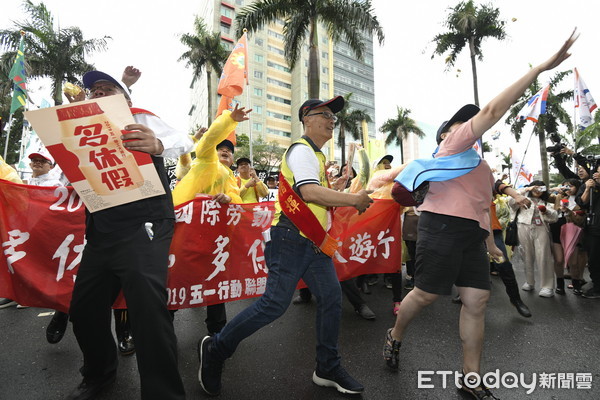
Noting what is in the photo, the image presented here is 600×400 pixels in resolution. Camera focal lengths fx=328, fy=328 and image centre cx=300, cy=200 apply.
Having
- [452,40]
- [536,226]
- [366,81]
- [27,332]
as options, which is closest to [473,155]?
[536,226]

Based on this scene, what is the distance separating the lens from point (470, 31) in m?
19.4

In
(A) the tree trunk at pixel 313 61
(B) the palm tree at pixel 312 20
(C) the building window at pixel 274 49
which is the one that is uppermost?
(C) the building window at pixel 274 49

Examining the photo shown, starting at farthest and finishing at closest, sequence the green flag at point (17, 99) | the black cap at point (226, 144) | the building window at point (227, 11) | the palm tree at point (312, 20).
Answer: the building window at point (227, 11) → the palm tree at point (312, 20) → the green flag at point (17, 99) → the black cap at point (226, 144)

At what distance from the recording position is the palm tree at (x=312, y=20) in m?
13.0

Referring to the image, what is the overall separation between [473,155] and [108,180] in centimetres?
233

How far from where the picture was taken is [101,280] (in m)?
1.96

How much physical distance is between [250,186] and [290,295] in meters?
2.63

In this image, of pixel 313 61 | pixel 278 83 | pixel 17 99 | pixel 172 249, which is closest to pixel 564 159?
pixel 172 249

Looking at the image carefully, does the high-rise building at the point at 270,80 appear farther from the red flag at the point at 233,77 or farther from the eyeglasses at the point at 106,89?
the eyeglasses at the point at 106,89

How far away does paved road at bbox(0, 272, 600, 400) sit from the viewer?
226 centimetres

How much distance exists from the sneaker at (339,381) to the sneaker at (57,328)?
2.38 metres

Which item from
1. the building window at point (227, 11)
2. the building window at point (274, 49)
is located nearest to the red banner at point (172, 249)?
the building window at point (274, 49)

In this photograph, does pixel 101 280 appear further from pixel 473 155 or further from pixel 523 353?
pixel 523 353

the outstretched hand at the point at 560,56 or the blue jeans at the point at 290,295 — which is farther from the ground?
the outstretched hand at the point at 560,56
